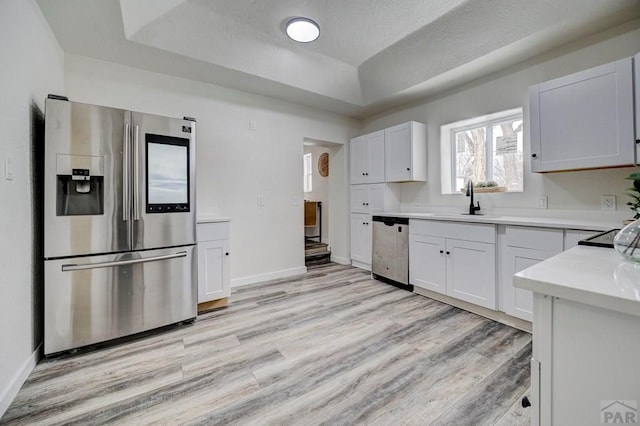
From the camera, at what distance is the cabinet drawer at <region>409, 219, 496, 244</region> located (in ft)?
8.26

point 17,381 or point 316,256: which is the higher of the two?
point 316,256

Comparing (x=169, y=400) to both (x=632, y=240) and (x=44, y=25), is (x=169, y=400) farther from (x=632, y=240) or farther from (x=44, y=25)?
(x=44, y=25)

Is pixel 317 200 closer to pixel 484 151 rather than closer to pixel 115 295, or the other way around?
pixel 484 151

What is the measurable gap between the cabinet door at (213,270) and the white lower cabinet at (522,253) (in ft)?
8.46

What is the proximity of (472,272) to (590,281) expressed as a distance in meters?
2.07

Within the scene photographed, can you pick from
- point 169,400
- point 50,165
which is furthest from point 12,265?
point 169,400

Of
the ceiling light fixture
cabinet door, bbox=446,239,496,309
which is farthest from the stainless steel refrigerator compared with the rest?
cabinet door, bbox=446,239,496,309

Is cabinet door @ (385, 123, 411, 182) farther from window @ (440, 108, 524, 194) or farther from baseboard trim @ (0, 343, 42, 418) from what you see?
baseboard trim @ (0, 343, 42, 418)

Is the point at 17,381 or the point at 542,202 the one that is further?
the point at 542,202

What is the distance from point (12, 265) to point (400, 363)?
94.4 inches

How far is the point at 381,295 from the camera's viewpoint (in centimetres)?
315

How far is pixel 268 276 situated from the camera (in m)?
Result: 3.75

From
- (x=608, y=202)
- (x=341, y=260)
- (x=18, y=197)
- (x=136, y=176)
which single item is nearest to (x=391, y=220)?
(x=341, y=260)

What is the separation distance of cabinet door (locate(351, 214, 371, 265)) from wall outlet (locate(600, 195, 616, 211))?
2483mm
